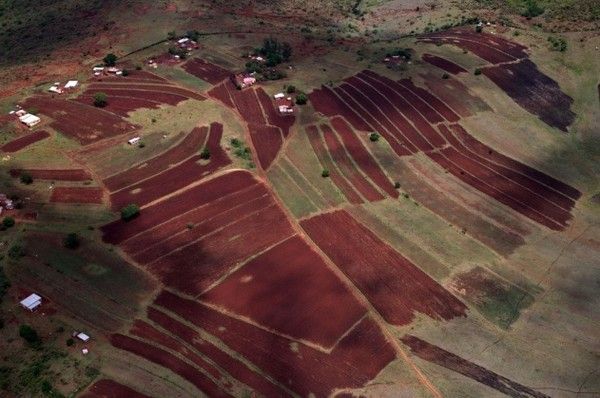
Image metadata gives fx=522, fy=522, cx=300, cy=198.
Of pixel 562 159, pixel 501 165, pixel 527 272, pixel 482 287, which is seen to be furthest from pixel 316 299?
pixel 562 159

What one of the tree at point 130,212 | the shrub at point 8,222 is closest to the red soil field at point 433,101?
the tree at point 130,212

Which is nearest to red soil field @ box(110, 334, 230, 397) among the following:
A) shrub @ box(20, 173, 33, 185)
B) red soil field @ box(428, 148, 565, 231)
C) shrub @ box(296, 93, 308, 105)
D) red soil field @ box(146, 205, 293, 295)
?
red soil field @ box(146, 205, 293, 295)

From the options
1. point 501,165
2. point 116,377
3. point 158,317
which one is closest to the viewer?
point 116,377

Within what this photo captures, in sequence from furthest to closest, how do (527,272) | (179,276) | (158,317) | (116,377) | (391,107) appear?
(391,107) → (527,272) → (179,276) → (158,317) → (116,377)

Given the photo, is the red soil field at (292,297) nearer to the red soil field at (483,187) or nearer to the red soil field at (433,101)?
the red soil field at (483,187)

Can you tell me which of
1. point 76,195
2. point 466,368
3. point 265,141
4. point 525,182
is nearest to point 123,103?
point 76,195

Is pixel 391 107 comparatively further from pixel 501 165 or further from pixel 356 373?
pixel 356 373

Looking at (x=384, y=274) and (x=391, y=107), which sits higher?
(x=391, y=107)
